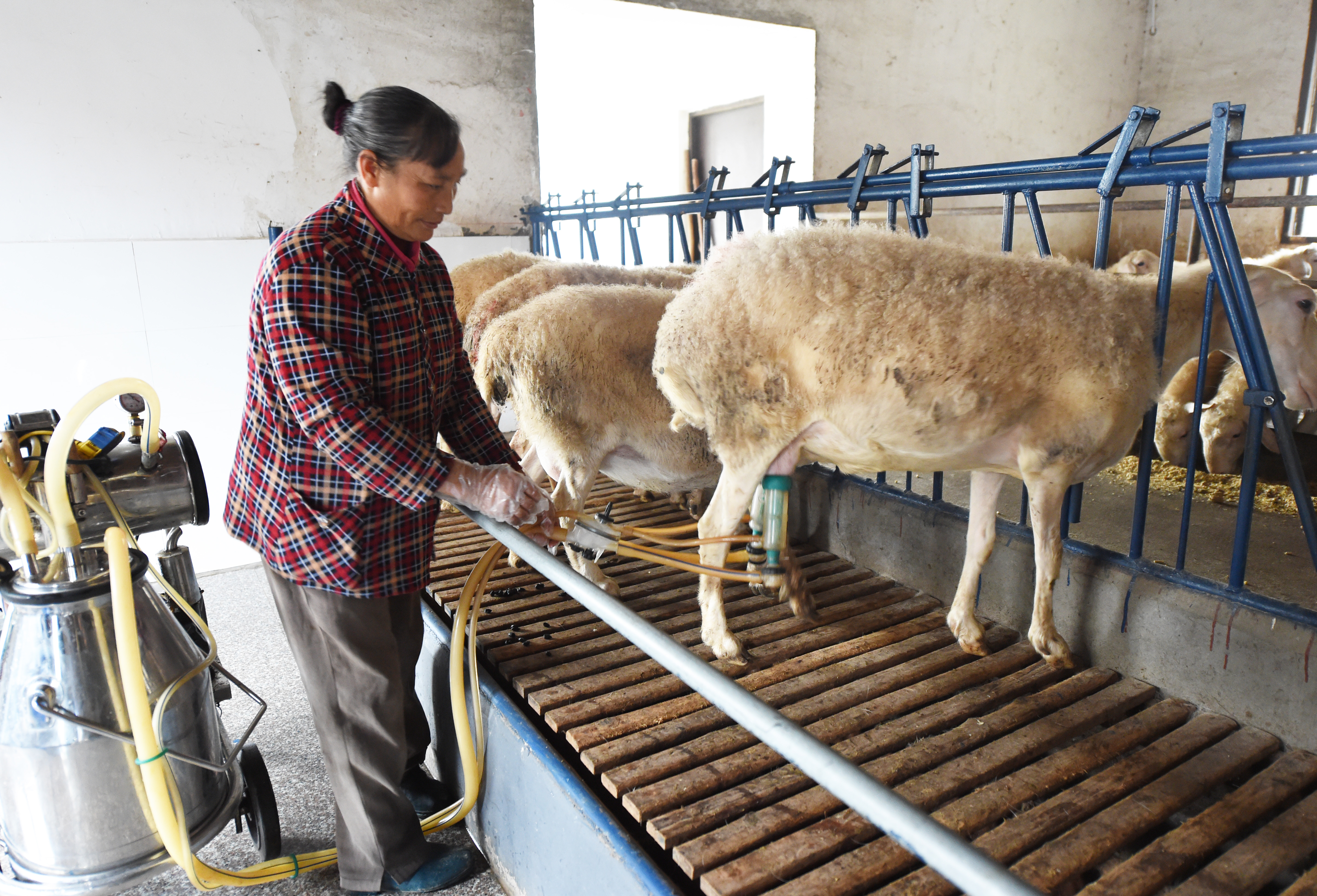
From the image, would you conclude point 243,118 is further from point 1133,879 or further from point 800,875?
point 1133,879

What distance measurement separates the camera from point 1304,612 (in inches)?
89.7

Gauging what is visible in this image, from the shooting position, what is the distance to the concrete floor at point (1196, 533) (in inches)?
120

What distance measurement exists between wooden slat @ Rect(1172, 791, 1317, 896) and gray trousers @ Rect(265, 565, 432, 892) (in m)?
1.98

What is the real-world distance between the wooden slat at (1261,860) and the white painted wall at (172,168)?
5.03 metres

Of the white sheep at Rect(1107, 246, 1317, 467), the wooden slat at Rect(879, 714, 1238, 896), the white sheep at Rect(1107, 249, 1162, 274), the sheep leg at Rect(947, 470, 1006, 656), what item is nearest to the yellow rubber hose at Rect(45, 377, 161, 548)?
the wooden slat at Rect(879, 714, 1238, 896)

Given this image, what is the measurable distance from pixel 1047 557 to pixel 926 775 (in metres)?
0.86

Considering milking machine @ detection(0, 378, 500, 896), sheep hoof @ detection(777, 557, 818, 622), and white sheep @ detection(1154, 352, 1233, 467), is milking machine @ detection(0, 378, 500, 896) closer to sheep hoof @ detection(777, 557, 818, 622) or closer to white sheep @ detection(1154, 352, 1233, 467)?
sheep hoof @ detection(777, 557, 818, 622)

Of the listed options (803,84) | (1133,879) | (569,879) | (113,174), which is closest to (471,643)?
(569,879)

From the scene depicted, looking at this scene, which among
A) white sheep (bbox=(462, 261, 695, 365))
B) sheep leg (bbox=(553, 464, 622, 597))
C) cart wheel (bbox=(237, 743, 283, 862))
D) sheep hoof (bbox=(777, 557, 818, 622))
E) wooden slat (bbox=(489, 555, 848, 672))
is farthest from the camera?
white sheep (bbox=(462, 261, 695, 365))

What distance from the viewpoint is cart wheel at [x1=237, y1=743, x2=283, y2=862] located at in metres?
2.52

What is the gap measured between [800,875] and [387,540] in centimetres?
134

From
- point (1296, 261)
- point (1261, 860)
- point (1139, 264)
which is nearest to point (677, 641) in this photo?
point (1261, 860)

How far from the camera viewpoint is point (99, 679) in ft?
6.80

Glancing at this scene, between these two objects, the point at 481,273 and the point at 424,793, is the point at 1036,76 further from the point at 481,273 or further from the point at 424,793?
the point at 424,793
